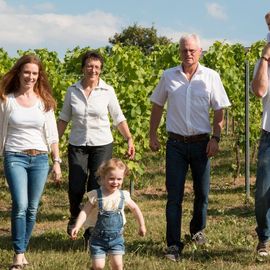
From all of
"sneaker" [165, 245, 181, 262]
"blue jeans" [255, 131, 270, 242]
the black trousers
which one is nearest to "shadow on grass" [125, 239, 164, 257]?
"sneaker" [165, 245, 181, 262]

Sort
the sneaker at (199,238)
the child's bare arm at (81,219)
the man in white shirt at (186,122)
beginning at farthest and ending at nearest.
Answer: the sneaker at (199,238) < the man in white shirt at (186,122) < the child's bare arm at (81,219)

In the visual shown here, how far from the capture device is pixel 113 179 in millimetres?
3943

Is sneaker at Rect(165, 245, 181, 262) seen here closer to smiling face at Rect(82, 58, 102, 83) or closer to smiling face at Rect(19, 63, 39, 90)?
smiling face at Rect(82, 58, 102, 83)

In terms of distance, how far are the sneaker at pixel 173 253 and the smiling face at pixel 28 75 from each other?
1.67m

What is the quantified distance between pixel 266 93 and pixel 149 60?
677 cm

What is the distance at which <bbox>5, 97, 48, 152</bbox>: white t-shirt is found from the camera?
14.8 feet

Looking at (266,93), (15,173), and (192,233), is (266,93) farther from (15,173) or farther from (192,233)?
(15,173)

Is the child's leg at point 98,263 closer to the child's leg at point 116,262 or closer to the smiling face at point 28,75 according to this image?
the child's leg at point 116,262

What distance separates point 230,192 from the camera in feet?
30.2

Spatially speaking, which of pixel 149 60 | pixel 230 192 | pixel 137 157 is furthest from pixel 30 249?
pixel 149 60

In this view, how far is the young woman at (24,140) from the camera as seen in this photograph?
447 centimetres

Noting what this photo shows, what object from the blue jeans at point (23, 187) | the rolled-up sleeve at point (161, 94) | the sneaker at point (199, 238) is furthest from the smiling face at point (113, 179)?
the sneaker at point (199, 238)

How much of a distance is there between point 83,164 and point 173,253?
1.07 m

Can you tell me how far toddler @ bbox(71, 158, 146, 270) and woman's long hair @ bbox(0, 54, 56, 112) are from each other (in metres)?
0.97
